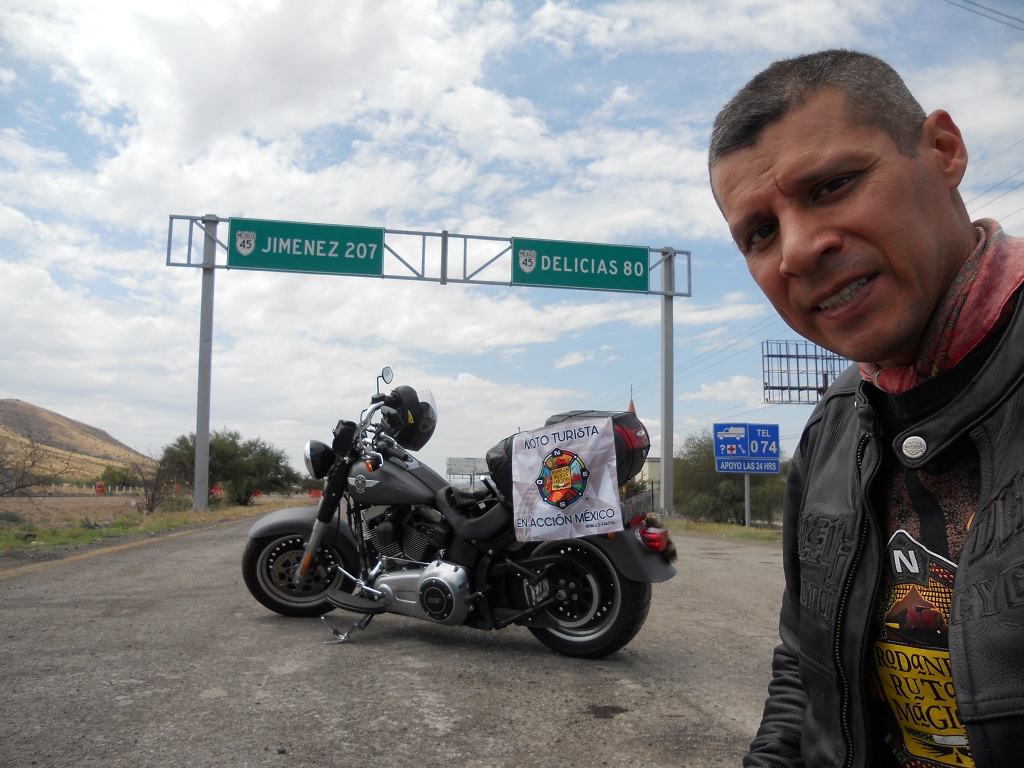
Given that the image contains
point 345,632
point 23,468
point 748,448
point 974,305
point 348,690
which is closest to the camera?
point 974,305

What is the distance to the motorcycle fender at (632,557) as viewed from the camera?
4.35 m

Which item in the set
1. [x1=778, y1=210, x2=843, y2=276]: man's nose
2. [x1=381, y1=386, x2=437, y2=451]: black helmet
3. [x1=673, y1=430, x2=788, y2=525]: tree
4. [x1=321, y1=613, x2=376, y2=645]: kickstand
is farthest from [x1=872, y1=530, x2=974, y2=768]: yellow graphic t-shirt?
[x1=673, y1=430, x2=788, y2=525]: tree

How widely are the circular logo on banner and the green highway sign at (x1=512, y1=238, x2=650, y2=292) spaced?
44.0ft

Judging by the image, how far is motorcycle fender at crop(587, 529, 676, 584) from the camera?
4348mm

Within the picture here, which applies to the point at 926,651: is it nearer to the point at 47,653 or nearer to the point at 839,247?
the point at 839,247

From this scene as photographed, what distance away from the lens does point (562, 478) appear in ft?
14.8

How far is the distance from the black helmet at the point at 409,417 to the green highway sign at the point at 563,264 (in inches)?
491

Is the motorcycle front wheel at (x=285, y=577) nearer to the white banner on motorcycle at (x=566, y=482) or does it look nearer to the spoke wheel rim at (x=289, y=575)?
the spoke wheel rim at (x=289, y=575)

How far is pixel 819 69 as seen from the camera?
45.8 inches

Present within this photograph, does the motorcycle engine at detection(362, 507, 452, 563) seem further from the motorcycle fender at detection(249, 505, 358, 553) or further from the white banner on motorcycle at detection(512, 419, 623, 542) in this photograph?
the white banner on motorcycle at detection(512, 419, 623, 542)

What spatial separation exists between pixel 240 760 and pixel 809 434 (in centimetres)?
239

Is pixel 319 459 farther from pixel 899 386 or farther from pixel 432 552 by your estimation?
pixel 899 386

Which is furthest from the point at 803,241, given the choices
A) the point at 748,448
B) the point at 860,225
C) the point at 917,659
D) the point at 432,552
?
the point at 748,448

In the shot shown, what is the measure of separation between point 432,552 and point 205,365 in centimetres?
1552
